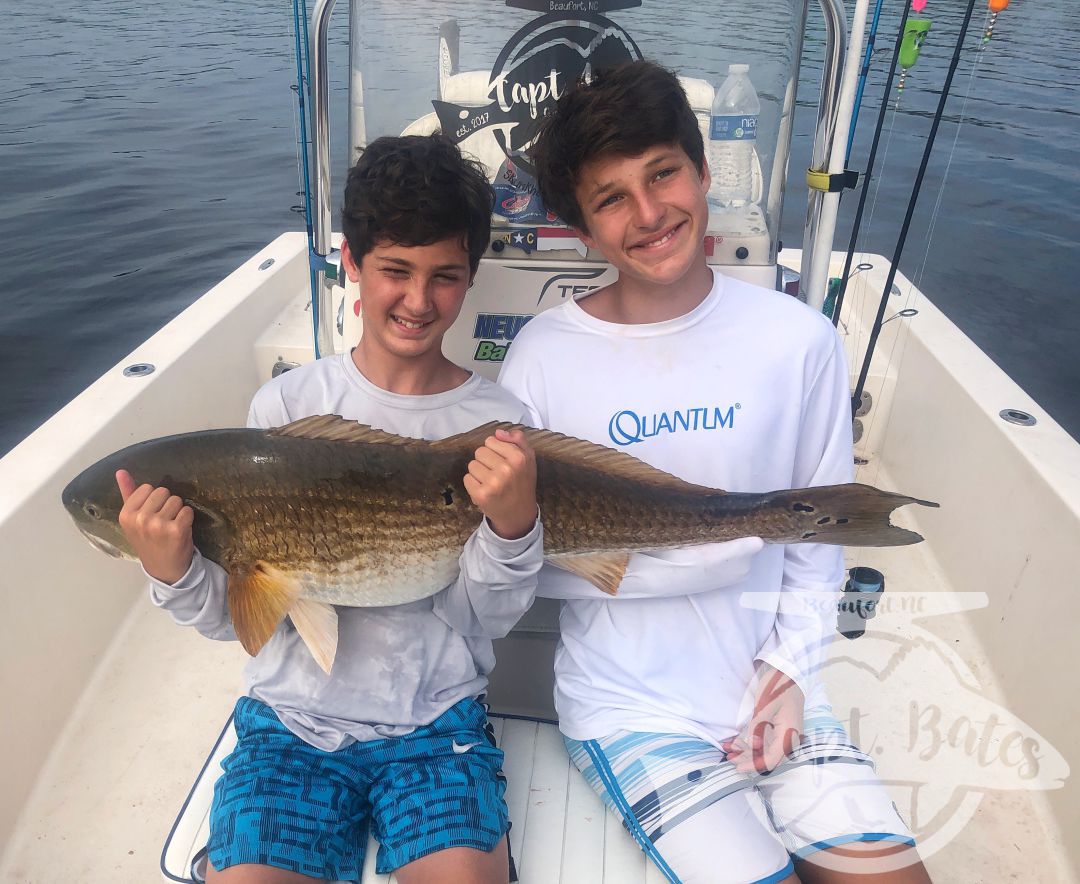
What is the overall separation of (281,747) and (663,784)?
93 cm

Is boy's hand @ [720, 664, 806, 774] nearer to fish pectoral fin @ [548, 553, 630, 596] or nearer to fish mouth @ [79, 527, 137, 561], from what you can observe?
fish pectoral fin @ [548, 553, 630, 596]

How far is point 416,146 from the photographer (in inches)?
87.8

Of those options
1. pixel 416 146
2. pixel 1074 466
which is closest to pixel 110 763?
pixel 416 146

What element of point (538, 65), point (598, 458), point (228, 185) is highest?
point (538, 65)

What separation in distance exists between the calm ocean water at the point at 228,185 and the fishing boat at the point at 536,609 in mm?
236

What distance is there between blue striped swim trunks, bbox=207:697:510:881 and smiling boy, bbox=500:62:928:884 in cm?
32

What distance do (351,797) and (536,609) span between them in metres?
0.81

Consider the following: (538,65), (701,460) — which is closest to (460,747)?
(701,460)

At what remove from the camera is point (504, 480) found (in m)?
1.73

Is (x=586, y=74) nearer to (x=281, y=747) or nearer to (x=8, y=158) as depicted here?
(x=281, y=747)

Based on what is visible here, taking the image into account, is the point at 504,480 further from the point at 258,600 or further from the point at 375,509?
the point at 258,600

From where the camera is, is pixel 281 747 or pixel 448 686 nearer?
pixel 281 747

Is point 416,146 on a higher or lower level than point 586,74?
lower

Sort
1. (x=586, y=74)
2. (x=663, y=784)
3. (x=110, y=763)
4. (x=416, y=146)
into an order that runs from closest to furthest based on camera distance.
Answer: (x=663, y=784) → (x=416, y=146) → (x=586, y=74) → (x=110, y=763)
